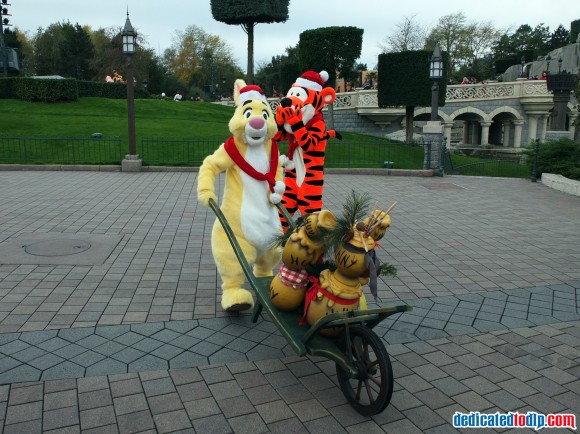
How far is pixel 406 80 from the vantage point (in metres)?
26.7

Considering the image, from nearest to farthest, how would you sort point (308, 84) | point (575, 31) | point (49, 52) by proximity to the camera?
1. point (308, 84)
2. point (575, 31)
3. point (49, 52)

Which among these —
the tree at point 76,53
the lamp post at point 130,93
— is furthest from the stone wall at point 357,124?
the tree at point 76,53

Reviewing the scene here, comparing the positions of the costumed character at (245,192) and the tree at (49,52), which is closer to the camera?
the costumed character at (245,192)

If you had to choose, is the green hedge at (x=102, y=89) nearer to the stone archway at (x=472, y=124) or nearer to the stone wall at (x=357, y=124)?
the stone wall at (x=357, y=124)

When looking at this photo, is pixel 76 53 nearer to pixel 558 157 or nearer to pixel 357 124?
pixel 357 124

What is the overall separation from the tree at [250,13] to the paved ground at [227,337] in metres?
21.3

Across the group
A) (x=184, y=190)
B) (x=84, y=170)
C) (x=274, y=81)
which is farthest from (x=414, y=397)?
(x=274, y=81)

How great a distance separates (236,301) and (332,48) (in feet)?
74.4

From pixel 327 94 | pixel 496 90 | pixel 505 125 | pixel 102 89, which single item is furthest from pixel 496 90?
pixel 327 94

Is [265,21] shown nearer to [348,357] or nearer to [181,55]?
[348,357]

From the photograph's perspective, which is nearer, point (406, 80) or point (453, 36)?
point (406, 80)

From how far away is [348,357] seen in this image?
3705 millimetres

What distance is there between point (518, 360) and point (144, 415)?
10.3 ft

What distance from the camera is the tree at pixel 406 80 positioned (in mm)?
26266
